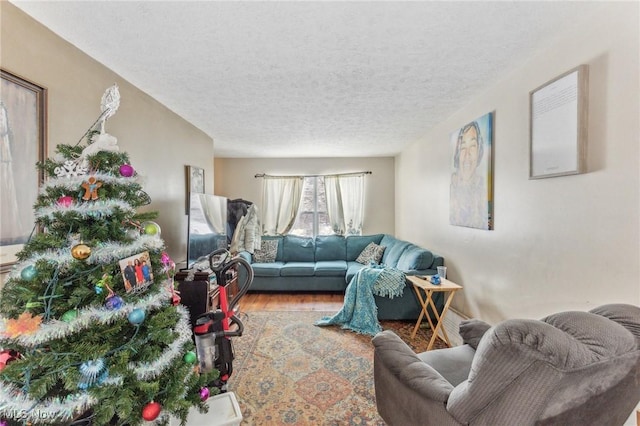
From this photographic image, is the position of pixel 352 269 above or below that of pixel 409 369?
below

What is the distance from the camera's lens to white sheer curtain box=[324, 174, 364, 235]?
5.78 metres

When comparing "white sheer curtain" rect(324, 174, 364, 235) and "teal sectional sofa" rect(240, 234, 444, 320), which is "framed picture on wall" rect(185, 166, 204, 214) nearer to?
"teal sectional sofa" rect(240, 234, 444, 320)

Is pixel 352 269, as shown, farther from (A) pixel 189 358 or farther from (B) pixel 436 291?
(A) pixel 189 358

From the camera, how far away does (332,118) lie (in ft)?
10.6

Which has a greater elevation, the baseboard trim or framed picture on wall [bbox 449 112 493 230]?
framed picture on wall [bbox 449 112 493 230]

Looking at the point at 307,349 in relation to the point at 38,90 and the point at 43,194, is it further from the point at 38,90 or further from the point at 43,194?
the point at 38,90

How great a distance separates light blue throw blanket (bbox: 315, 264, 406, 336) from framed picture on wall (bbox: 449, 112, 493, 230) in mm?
956

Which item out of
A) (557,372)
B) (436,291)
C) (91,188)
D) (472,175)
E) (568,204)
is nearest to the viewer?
(557,372)

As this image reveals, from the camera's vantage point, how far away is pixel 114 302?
1.06 m

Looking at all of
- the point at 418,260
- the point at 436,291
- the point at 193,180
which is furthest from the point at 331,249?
the point at 193,180

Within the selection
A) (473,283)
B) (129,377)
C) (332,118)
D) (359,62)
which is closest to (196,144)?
(332,118)

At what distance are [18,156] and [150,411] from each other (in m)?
1.36

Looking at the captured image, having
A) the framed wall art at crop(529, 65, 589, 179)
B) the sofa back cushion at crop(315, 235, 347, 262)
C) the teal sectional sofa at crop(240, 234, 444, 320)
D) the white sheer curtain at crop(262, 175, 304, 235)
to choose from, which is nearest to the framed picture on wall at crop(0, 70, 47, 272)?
the framed wall art at crop(529, 65, 589, 179)

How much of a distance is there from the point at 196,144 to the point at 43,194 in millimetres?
2659
